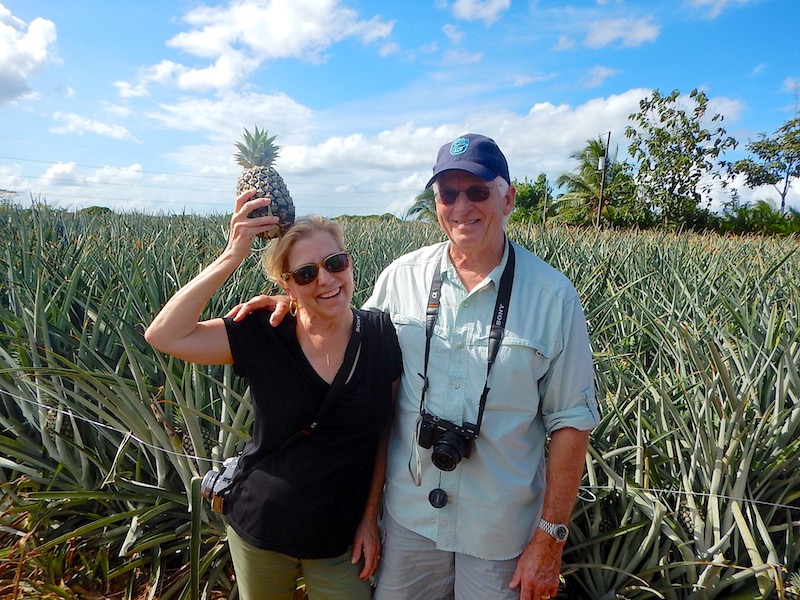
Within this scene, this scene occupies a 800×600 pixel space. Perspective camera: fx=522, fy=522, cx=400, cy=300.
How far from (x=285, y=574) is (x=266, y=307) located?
0.87 m

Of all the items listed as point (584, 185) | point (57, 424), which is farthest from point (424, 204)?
point (584, 185)

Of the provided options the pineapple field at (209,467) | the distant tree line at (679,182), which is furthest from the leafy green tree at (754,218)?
the pineapple field at (209,467)

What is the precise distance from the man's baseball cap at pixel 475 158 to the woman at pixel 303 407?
1.40 feet

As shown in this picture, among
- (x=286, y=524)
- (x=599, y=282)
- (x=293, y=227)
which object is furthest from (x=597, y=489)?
(x=599, y=282)

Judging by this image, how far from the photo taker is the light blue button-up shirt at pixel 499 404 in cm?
156

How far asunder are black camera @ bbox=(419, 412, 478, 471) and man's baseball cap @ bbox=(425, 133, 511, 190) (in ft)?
2.46

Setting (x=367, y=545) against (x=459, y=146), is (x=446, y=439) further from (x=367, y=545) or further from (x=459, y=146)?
(x=459, y=146)

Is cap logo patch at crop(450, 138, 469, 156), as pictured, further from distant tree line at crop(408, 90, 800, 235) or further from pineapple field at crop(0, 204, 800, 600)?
distant tree line at crop(408, 90, 800, 235)

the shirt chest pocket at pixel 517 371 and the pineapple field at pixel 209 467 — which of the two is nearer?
the shirt chest pocket at pixel 517 371

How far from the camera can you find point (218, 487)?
5.50 feet

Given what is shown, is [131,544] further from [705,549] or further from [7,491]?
[705,549]

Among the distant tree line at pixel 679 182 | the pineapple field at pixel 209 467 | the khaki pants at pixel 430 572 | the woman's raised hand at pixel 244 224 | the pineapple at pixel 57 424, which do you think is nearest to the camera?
the woman's raised hand at pixel 244 224

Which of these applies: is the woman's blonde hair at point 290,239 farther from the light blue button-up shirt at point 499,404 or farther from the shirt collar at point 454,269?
the light blue button-up shirt at point 499,404

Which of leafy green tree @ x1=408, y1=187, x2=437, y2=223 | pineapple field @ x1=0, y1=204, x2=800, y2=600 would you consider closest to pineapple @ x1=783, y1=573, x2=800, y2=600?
pineapple field @ x1=0, y1=204, x2=800, y2=600
